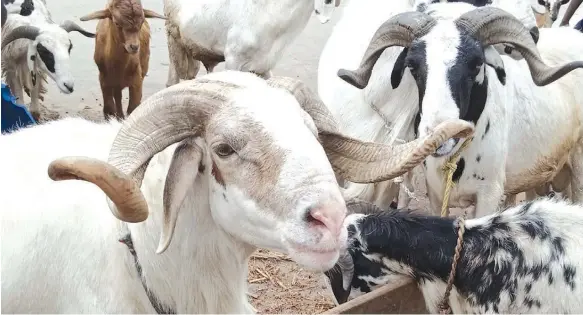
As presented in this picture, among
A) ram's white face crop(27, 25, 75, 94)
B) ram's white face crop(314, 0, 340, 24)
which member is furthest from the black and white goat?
ram's white face crop(27, 25, 75, 94)

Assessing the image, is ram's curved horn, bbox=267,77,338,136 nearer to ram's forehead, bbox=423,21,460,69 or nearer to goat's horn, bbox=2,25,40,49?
ram's forehead, bbox=423,21,460,69

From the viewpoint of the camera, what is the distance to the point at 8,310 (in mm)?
2854

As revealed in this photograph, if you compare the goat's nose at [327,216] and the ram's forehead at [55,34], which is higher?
the goat's nose at [327,216]

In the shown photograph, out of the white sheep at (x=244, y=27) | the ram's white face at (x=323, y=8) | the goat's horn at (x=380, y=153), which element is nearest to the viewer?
the goat's horn at (x=380, y=153)

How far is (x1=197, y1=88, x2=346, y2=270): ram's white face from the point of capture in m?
2.17

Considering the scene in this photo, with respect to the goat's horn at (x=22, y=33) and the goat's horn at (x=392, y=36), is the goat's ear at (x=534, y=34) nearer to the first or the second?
the goat's horn at (x=392, y=36)

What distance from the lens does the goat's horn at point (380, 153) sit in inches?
101

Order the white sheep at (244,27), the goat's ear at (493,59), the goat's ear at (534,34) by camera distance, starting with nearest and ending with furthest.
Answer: the goat's ear at (493,59), the goat's ear at (534,34), the white sheep at (244,27)

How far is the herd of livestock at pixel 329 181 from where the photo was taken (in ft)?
7.57

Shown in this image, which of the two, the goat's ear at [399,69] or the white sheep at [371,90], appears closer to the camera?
the goat's ear at [399,69]

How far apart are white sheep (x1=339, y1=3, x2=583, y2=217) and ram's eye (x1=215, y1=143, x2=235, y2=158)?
5.14ft

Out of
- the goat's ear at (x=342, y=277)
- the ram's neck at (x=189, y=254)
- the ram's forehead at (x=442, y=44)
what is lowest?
the goat's ear at (x=342, y=277)

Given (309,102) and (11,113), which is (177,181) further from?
(11,113)

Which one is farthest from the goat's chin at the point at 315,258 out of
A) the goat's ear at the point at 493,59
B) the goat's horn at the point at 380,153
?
the goat's ear at the point at 493,59
